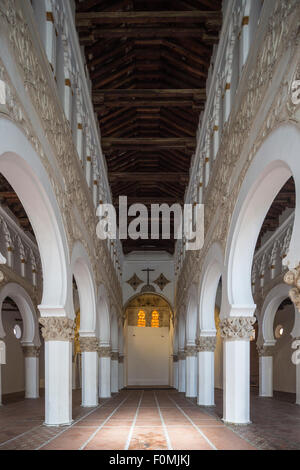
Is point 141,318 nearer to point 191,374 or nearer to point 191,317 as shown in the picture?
point 191,374

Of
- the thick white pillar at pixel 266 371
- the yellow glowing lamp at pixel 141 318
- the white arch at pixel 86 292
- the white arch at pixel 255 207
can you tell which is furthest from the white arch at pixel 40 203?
the yellow glowing lamp at pixel 141 318

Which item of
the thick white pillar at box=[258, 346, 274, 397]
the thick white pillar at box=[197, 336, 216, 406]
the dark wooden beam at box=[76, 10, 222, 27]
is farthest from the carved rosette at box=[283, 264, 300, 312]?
the thick white pillar at box=[258, 346, 274, 397]

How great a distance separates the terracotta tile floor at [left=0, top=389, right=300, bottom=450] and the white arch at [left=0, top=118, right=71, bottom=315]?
102 inches

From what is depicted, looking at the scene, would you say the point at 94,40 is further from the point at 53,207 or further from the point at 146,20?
the point at 53,207

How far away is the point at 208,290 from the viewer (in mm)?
15188

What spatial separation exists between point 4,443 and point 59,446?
1137 mm

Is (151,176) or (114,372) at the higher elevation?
(151,176)

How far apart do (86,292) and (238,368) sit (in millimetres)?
5818

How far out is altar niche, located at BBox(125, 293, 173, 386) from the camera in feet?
129

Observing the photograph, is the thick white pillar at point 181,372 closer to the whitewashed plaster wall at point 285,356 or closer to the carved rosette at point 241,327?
the whitewashed plaster wall at point 285,356

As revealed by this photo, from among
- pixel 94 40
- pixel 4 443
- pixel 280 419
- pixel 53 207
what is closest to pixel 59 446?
pixel 4 443

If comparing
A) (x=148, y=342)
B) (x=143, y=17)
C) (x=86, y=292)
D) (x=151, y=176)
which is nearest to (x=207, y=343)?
(x=86, y=292)
